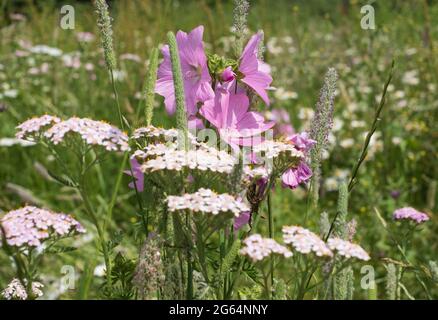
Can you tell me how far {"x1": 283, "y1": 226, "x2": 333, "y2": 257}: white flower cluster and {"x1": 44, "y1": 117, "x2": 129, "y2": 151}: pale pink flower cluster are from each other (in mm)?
284

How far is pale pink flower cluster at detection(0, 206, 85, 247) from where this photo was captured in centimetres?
92

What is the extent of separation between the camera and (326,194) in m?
3.27

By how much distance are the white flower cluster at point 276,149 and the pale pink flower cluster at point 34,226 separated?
334 millimetres

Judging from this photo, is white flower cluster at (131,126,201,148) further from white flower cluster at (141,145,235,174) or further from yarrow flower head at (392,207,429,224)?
yarrow flower head at (392,207,429,224)

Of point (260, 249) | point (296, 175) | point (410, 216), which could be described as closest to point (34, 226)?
point (260, 249)

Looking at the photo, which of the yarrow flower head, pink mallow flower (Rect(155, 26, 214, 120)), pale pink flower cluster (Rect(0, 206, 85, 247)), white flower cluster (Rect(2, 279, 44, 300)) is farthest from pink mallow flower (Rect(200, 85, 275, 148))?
the yarrow flower head

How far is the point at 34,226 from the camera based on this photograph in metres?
0.99

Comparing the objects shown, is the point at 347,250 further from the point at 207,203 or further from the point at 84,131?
the point at 84,131

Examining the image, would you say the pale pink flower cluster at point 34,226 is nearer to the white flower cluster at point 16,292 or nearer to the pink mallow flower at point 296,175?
the white flower cluster at point 16,292

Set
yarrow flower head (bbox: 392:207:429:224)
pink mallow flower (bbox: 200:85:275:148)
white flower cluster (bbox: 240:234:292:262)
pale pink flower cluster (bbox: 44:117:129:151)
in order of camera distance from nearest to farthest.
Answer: white flower cluster (bbox: 240:234:292:262)
pale pink flower cluster (bbox: 44:117:129:151)
pink mallow flower (bbox: 200:85:275:148)
yarrow flower head (bbox: 392:207:429:224)

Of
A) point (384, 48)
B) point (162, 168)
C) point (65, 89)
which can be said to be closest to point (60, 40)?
point (65, 89)

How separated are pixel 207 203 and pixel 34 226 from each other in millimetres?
295
